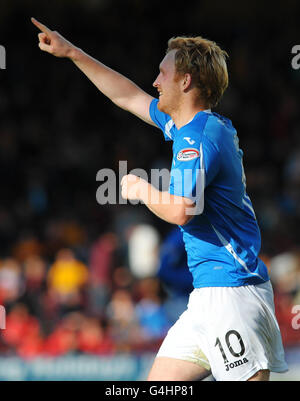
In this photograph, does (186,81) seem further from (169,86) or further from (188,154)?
(188,154)

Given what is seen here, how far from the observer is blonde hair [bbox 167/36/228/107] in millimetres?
3441

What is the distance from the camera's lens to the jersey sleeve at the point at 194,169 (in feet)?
10.4

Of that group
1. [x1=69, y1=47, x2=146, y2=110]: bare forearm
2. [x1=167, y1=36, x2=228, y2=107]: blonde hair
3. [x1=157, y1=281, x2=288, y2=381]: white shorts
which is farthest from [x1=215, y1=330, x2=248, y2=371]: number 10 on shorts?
[x1=69, y1=47, x2=146, y2=110]: bare forearm

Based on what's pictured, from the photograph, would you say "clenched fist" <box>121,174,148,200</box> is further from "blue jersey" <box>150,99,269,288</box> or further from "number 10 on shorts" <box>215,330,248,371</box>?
"number 10 on shorts" <box>215,330,248,371</box>

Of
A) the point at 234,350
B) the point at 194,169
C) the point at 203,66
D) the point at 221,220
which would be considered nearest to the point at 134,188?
the point at 194,169

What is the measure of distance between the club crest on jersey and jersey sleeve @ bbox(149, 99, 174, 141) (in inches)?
25.7

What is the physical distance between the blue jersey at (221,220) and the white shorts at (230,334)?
0.22 feet

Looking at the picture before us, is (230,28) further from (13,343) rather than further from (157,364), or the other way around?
(157,364)

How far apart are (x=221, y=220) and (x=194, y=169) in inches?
13.6

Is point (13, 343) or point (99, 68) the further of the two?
point (13, 343)

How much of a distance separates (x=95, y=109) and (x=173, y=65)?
8.88 meters

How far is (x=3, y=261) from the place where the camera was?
9.38 meters

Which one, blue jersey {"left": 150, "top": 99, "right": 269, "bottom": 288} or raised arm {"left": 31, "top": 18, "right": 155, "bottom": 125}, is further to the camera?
raised arm {"left": 31, "top": 18, "right": 155, "bottom": 125}
